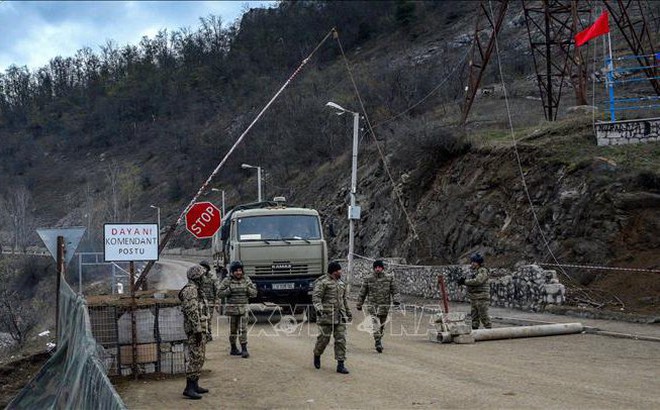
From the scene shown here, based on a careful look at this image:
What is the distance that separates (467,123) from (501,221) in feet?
39.2

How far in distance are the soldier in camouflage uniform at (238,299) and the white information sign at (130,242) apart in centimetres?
167

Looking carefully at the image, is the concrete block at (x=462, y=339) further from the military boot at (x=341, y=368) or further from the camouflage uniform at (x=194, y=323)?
the camouflage uniform at (x=194, y=323)

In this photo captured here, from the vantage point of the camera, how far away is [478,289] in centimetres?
1733

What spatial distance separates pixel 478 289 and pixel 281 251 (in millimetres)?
5994

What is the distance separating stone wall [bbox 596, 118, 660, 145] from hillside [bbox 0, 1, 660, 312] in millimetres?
499

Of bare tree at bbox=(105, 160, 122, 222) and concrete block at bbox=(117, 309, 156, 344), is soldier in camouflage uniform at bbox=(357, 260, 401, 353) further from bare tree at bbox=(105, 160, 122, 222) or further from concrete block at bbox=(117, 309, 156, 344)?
bare tree at bbox=(105, 160, 122, 222)

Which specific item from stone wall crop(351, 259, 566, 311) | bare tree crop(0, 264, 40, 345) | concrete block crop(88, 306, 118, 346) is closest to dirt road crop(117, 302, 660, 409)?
concrete block crop(88, 306, 118, 346)

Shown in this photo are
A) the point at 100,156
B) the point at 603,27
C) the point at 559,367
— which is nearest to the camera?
the point at 559,367

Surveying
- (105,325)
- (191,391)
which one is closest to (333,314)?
(191,391)

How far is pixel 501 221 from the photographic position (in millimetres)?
29266

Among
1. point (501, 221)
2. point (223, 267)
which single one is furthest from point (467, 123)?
point (223, 267)

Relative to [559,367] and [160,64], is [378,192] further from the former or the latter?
[160,64]

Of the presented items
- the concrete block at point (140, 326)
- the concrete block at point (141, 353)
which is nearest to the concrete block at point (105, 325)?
the concrete block at point (140, 326)

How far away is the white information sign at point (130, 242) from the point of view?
1518 centimetres
